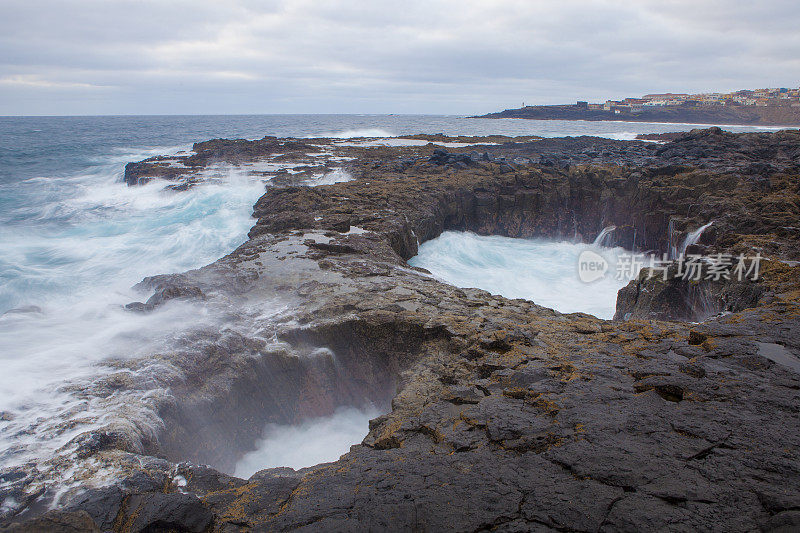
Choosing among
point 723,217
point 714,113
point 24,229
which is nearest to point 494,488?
point 723,217

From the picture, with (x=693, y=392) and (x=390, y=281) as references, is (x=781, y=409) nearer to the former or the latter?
(x=693, y=392)

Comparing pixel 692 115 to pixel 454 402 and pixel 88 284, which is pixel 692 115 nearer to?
pixel 88 284

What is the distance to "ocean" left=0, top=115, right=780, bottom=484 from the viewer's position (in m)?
4.32

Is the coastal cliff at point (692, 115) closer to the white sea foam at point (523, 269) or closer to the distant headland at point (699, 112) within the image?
the distant headland at point (699, 112)

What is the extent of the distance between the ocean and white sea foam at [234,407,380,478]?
1.67 m

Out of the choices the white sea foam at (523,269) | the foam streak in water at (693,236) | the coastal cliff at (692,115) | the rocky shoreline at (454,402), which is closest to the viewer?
the rocky shoreline at (454,402)

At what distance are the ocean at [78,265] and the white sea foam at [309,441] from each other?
1.67m

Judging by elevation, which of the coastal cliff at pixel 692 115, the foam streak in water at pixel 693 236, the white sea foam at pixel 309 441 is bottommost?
the white sea foam at pixel 309 441

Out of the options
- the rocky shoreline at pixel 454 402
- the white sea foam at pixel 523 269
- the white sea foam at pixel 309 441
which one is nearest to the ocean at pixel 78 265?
the rocky shoreline at pixel 454 402

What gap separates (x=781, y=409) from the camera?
3412 millimetres

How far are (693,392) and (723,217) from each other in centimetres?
823

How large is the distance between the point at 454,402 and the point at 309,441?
82.0 inches

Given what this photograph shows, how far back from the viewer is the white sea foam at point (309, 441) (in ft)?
16.3

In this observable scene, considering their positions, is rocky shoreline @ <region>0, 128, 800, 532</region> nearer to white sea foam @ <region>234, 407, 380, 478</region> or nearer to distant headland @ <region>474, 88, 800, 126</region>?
white sea foam @ <region>234, 407, 380, 478</region>
